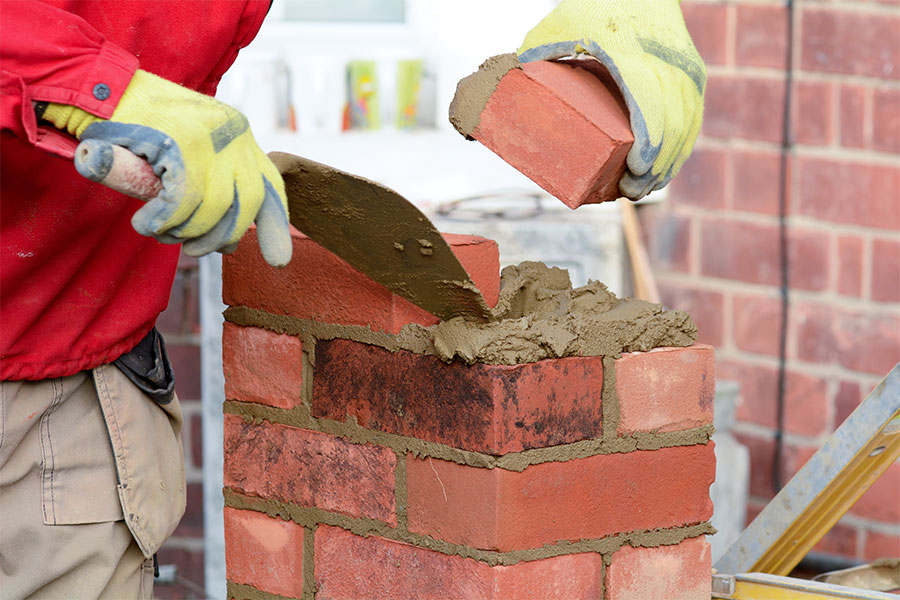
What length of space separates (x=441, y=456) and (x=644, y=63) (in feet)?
2.02

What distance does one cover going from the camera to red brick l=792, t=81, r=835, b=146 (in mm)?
3176

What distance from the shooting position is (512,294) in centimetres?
173

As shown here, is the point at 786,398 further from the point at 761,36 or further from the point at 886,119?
the point at 761,36

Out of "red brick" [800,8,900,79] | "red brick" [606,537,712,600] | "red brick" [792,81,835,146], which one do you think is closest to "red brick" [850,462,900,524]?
"red brick" [792,81,835,146]

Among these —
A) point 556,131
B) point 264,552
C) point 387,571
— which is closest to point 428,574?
point 387,571

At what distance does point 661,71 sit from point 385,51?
1.68 metres

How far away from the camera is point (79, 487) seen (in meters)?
1.65

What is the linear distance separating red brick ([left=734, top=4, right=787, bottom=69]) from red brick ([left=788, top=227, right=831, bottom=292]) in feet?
1.46

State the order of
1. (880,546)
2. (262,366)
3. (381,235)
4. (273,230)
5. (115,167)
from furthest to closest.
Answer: (880,546) → (262,366) → (381,235) → (273,230) → (115,167)

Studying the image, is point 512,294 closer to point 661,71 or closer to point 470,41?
point 661,71

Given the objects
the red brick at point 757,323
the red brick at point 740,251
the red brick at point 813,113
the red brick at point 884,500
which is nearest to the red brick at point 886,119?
the red brick at point 813,113

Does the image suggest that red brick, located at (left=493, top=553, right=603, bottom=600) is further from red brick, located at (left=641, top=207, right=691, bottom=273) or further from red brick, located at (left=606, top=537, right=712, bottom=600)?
red brick, located at (left=641, top=207, right=691, bottom=273)

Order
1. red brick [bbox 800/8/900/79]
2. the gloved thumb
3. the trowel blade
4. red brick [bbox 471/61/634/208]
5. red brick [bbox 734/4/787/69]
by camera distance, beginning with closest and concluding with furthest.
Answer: the gloved thumb, the trowel blade, red brick [bbox 471/61/634/208], red brick [bbox 800/8/900/79], red brick [bbox 734/4/787/69]

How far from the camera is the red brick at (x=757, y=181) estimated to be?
10.8 feet
